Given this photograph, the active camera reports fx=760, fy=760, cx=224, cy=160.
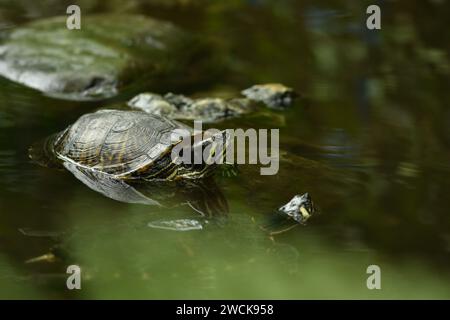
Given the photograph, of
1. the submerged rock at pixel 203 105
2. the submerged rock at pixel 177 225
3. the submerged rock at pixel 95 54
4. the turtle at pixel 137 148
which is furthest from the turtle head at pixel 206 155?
the submerged rock at pixel 95 54

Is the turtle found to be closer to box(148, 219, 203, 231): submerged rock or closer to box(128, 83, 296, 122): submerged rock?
box(148, 219, 203, 231): submerged rock

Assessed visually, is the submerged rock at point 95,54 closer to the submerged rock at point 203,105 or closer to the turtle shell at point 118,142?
the submerged rock at point 203,105

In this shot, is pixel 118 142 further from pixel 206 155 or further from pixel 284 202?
pixel 284 202

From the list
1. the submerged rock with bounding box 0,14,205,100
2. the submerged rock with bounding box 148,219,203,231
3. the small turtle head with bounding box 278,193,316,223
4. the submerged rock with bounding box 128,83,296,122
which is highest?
the submerged rock with bounding box 0,14,205,100

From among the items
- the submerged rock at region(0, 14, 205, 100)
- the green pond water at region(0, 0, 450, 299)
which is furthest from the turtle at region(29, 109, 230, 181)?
the submerged rock at region(0, 14, 205, 100)

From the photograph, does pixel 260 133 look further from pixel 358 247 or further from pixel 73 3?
pixel 73 3

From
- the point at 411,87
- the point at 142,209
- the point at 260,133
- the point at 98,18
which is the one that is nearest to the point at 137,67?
the point at 98,18
